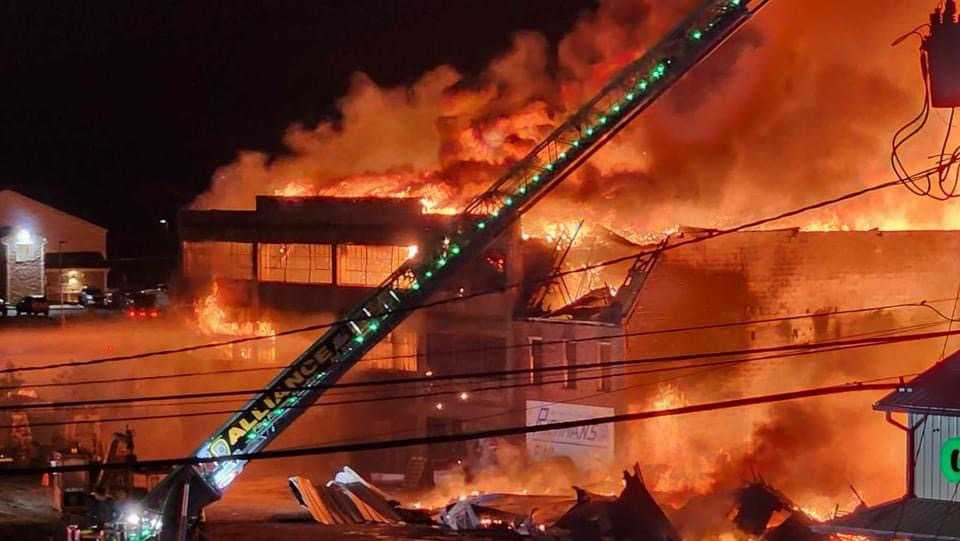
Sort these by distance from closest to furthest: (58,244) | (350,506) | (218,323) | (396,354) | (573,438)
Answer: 1. (350,506)
2. (573,438)
3. (396,354)
4. (218,323)
5. (58,244)

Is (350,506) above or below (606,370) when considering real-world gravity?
below

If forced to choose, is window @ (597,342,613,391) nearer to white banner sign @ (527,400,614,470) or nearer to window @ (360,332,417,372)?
white banner sign @ (527,400,614,470)

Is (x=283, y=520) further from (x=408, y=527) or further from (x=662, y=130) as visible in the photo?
(x=662, y=130)

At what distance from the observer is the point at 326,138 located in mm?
49656

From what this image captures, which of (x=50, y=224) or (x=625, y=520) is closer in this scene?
(x=625, y=520)

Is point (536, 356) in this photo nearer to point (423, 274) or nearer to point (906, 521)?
point (423, 274)

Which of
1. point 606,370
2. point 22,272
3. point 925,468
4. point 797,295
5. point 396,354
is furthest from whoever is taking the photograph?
point 22,272

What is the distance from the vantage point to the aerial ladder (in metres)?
24.8

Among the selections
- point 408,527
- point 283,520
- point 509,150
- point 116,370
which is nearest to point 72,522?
point 283,520

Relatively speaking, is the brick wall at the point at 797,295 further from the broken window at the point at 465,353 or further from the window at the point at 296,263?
the window at the point at 296,263

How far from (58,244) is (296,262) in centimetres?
2696

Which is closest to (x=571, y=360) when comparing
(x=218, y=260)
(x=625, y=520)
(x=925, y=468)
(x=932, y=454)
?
(x=625, y=520)

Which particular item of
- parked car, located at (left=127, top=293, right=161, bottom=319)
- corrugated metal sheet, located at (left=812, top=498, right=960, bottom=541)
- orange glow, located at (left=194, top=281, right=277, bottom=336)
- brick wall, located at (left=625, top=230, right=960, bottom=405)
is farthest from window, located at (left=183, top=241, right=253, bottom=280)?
corrugated metal sheet, located at (left=812, top=498, right=960, bottom=541)

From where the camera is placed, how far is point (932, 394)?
1627 centimetres
